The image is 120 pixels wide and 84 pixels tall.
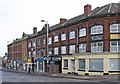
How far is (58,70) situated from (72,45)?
7.62 m

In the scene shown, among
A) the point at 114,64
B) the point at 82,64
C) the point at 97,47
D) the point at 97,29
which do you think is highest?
the point at 97,29

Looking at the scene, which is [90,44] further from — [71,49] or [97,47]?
[71,49]

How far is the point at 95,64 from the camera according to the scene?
31406mm

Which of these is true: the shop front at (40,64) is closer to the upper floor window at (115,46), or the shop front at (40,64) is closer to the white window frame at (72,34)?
the white window frame at (72,34)

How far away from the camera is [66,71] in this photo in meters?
39.0

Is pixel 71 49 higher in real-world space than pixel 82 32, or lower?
lower

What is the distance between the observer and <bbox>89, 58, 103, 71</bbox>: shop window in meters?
30.7

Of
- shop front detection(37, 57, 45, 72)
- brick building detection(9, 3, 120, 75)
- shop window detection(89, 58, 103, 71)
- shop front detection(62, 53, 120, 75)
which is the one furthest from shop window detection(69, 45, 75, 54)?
shop front detection(37, 57, 45, 72)

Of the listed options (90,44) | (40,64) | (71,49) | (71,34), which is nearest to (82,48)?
(90,44)

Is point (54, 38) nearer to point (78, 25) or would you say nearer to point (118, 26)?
point (78, 25)


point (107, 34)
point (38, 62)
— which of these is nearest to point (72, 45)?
point (107, 34)

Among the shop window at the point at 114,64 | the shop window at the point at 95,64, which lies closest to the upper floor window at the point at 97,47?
the shop window at the point at 95,64

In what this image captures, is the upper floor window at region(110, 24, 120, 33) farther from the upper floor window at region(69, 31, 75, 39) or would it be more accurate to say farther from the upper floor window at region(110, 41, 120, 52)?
the upper floor window at region(69, 31, 75, 39)

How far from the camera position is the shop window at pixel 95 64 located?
30675 millimetres
